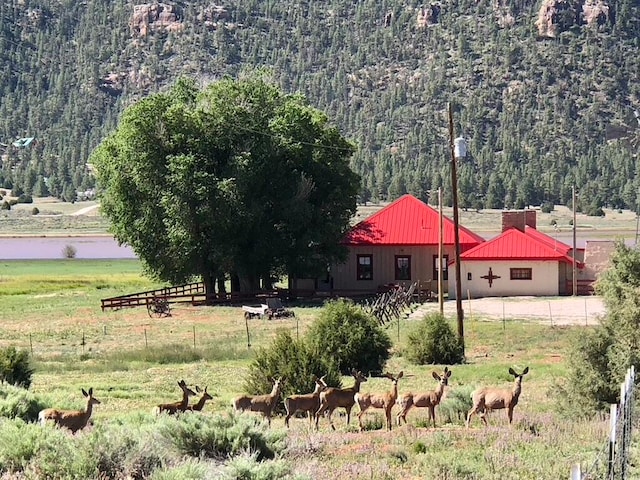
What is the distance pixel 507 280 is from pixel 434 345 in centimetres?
2425

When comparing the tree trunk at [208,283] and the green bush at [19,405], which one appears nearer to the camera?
the green bush at [19,405]

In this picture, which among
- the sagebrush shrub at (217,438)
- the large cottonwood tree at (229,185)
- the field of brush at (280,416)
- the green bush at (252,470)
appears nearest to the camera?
the green bush at (252,470)

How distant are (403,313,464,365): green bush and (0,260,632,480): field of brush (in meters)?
0.58

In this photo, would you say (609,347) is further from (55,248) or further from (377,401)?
(55,248)

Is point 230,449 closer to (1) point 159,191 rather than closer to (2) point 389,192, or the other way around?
(1) point 159,191

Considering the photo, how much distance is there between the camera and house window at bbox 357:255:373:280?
5938 centimetres

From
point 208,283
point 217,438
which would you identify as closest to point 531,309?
point 208,283

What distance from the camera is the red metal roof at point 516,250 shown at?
5431cm

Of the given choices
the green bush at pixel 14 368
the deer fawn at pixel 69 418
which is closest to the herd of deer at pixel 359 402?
the deer fawn at pixel 69 418

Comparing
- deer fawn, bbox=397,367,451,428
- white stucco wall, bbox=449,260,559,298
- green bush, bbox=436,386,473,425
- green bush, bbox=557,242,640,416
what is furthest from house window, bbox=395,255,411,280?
deer fawn, bbox=397,367,451,428

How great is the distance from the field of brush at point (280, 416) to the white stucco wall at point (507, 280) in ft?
27.9

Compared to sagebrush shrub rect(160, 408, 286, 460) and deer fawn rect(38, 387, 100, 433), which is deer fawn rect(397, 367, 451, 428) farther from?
deer fawn rect(38, 387, 100, 433)

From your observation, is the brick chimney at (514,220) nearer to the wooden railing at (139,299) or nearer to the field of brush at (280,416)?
the field of brush at (280,416)

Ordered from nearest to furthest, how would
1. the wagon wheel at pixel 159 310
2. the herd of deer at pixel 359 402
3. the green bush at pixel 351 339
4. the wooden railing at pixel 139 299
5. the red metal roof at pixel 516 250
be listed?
the herd of deer at pixel 359 402 → the green bush at pixel 351 339 → the wagon wheel at pixel 159 310 → the wooden railing at pixel 139 299 → the red metal roof at pixel 516 250
